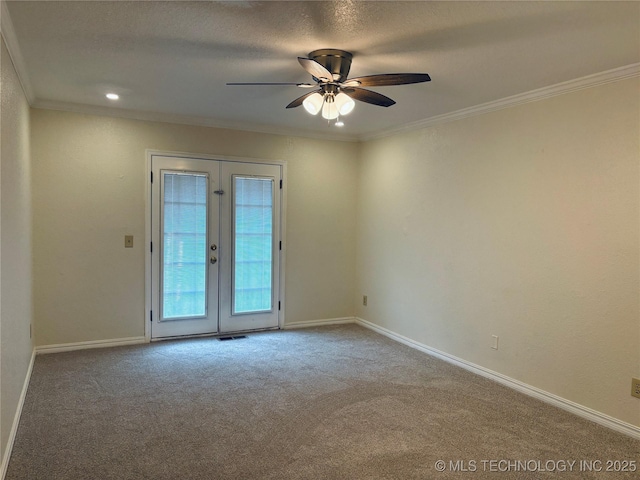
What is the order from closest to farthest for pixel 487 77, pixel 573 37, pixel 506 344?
pixel 573 37
pixel 487 77
pixel 506 344

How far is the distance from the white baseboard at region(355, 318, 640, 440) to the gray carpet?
0.07m

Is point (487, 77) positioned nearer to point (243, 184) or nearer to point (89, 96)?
point (243, 184)

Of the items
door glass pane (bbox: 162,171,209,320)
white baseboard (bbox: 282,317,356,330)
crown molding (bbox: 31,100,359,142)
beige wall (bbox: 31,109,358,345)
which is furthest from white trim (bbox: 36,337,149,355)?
crown molding (bbox: 31,100,359,142)

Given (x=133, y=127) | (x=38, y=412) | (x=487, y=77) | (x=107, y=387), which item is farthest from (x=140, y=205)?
(x=487, y=77)

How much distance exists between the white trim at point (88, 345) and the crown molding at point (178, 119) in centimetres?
229

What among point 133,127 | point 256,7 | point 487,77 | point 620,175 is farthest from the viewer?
point 133,127

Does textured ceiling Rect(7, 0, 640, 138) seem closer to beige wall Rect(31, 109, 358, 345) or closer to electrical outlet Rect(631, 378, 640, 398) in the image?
beige wall Rect(31, 109, 358, 345)

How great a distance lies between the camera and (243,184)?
16.4 feet

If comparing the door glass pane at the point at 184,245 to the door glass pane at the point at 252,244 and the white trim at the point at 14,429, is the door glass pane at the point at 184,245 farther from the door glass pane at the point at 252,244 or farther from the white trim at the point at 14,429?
the white trim at the point at 14,429

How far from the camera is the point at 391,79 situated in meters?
2.60

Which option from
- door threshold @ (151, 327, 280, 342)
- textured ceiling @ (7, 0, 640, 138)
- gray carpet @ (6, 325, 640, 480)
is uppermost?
textured ceiling @ (7, 0, 640, 138)

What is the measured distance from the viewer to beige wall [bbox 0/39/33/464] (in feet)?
7.85

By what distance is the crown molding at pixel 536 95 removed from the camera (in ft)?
9.37

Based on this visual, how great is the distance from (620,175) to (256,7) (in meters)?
2.54
